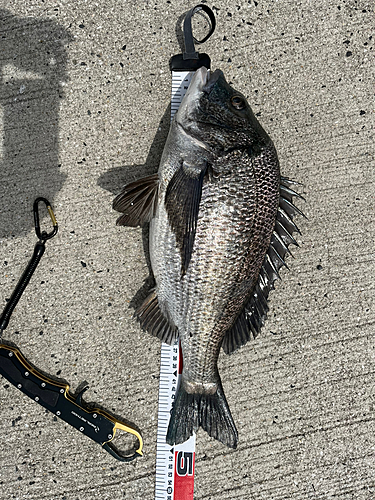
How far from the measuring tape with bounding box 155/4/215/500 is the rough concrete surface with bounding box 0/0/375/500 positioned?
6 centimetres

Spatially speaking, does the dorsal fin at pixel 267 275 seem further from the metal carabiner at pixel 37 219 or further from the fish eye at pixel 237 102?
the metal carabiner at pixel 37 219

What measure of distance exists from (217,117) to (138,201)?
1.75ft

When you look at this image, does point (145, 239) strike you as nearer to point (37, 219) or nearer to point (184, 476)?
point (37, 219)

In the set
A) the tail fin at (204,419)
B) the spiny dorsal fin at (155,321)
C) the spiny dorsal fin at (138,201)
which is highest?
the spiny dorsal fin at (138,201)

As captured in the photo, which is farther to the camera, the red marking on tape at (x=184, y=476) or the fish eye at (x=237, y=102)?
the red marking on tape at (x=184, y=476)

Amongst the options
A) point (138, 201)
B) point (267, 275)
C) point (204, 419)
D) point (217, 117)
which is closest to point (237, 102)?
point (217, 117)

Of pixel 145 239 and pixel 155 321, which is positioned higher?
pixel 145 239

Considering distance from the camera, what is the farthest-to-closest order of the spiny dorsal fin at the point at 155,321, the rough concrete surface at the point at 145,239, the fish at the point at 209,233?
the rough concrete surface at the point at 145,239, the spiny dorsal fin at the point at 155,321, the fish at the point at 209,233

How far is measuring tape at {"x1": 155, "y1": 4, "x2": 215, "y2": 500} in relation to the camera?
6.07 ft

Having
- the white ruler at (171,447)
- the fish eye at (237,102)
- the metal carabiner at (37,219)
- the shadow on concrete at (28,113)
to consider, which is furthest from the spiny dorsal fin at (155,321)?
the fish eye at (237,102)

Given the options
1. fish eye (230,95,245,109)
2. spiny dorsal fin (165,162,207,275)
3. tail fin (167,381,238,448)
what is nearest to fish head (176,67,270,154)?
fish eye (230,95,245,109)

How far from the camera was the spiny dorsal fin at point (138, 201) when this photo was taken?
1666 mm

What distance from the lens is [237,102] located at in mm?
1617

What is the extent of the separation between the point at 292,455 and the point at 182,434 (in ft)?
2.19
